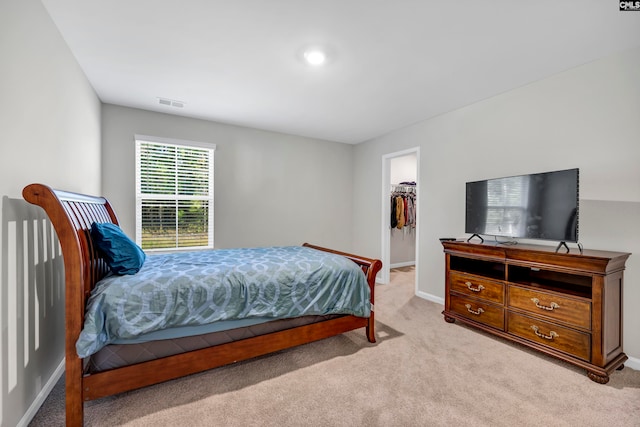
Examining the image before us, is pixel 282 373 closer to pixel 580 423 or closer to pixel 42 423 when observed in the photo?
pixel 42 423

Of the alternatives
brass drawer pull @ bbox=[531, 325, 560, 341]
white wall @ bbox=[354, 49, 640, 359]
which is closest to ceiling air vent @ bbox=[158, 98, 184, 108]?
white wall @ bbox=[354, 49, 640, 359]

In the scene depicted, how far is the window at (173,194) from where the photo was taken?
3679 mm

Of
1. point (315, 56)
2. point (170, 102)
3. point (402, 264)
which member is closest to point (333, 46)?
point (315, 56)

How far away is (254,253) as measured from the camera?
9.95ft

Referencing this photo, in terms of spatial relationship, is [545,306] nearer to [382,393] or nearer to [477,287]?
[477,287]

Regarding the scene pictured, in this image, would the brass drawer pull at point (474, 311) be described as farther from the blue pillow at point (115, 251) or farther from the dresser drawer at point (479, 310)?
the blue pillow at point (115, 251)

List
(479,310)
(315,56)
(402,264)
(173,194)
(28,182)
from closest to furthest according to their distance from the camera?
(28,182) → (315,56) → (479,310) → (173,194) → (402,264)

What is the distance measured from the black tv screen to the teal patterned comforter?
5.10 feet

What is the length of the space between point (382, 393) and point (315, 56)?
8.66 ft

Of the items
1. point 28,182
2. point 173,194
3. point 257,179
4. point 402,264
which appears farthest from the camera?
point 402,264

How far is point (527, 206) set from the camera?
2600mm

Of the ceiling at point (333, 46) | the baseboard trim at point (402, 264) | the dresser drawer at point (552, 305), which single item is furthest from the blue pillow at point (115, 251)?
the baseboard trim at point (402, 264)

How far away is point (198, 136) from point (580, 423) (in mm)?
4670

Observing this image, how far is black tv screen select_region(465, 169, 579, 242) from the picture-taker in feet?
7.55
